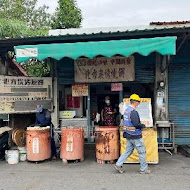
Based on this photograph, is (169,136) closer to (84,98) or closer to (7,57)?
(84,98)

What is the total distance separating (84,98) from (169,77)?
2.96m

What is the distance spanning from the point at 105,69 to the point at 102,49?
8.06 ft

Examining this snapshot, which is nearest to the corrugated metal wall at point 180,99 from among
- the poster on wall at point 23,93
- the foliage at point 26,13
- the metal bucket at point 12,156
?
the poster on wall at point 23,93

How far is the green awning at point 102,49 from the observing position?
22.8 feet

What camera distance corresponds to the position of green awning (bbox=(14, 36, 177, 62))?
6.95m

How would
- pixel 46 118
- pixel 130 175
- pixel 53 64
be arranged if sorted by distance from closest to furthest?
pixel 130 175
pixel 46 118
pixel 53 64

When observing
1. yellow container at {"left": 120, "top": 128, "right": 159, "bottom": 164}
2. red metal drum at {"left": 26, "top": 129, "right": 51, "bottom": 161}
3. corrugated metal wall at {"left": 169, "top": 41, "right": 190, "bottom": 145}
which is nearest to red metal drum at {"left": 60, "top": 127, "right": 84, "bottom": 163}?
red metal drum at {"left": 26, "top": 129, "right": 51, "bottom": 161}

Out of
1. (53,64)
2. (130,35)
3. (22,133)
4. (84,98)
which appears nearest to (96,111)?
(84,98)

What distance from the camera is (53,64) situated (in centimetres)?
1019

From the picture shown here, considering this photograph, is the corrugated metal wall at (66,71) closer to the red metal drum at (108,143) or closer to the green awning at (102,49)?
the green awning at (102,49)

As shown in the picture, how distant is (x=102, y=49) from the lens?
7250 mm

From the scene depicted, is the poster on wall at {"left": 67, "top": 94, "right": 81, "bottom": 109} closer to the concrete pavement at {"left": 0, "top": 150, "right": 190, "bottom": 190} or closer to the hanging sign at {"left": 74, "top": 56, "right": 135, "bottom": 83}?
the hanging sign at {"left": 74, "top": 56, "right": 135, "bottom": 83}

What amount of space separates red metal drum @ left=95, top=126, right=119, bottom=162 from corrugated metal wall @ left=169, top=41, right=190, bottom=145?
2724 mm

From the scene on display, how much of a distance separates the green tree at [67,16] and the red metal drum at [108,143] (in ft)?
47.4
